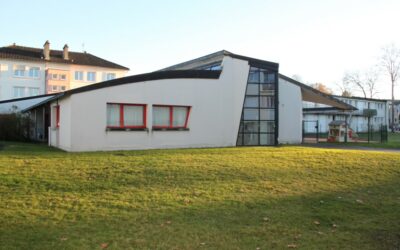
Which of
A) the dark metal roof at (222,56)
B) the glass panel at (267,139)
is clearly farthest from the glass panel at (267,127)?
the dark metal roof at (222,56)

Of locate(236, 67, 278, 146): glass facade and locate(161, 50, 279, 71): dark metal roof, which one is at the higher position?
locate(161, 50, 279, 71): dark metal roof

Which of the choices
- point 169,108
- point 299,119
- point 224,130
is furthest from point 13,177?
point 299,119

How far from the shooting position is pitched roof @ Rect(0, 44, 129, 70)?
61500 millimetres

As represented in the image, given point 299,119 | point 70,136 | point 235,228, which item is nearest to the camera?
point 235,228

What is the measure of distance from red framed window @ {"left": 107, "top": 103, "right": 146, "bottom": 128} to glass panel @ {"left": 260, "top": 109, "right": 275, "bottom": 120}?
291 inches

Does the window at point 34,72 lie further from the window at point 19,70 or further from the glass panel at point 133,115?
the glass panel at point 133,115

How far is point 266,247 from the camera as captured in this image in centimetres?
646

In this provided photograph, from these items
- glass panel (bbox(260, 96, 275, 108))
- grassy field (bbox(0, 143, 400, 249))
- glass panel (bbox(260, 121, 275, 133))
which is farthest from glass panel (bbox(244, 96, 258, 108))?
grassy field (bbox(0, 143, 400, 249))

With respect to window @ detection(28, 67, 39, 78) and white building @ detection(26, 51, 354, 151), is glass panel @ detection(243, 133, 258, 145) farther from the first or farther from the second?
window @ detection(28, 67, 39, 78)

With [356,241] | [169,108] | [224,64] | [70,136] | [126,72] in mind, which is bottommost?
[356,241]

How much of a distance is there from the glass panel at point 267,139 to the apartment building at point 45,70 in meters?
45.7

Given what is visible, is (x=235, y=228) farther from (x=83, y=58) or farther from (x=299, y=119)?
(x=83, y=58)

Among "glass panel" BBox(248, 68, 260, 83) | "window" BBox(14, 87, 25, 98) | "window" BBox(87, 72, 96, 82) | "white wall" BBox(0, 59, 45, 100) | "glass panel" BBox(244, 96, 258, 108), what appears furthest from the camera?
"window" BBox(87, 72, 96, 82)

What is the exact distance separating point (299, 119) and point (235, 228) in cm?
2072
